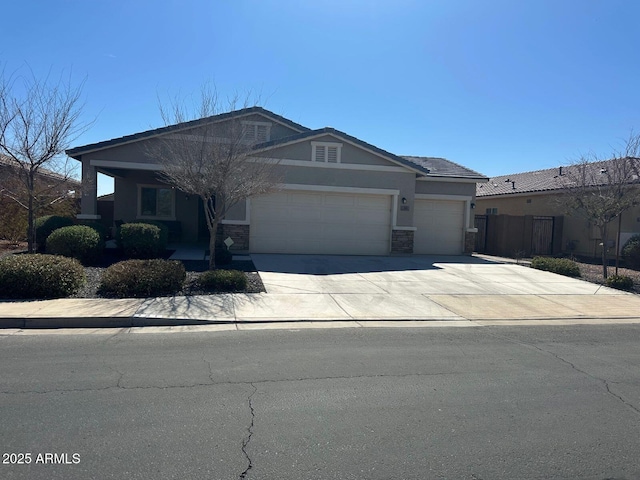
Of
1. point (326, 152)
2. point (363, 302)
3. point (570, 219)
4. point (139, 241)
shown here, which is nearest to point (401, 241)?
point (326, 152)

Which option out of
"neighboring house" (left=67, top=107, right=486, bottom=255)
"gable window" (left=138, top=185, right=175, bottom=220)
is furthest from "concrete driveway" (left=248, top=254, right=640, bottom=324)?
"gable window" (left=138, top=185, right=175, bottom=220)

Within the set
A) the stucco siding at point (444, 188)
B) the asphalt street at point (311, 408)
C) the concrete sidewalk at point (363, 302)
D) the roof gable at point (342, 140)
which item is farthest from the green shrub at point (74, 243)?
the stucco siding at point (444, 188)

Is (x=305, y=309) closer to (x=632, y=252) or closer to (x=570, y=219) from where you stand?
(x=632, y=252)

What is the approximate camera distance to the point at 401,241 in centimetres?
1773

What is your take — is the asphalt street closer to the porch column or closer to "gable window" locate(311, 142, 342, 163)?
the porch column

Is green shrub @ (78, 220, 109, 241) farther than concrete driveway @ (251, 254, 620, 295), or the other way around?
green shrub @ (78, 220, 109, 241)

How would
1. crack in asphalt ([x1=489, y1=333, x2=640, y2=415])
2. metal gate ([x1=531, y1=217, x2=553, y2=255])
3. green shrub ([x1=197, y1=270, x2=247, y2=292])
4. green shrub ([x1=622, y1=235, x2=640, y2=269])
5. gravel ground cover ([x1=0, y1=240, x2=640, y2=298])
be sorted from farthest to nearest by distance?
1. metal gate ([x1=531, y1=217, x2=553, y2=255])
2. green shrub ([x1=622, y1=235, x2=640, y2=269])
3. green shrub ([x1=197, y1=270, x2=247, y2=292])
4. gravel ground cover ([x1=0, y1=240, x2=640, y2=298])
5. crack in asphalt ([x1=489, y1=333, x2=640, y2=415])

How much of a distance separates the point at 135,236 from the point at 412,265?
9.08 metres

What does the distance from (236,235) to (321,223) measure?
3.25 meters

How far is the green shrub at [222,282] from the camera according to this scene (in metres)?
10.4

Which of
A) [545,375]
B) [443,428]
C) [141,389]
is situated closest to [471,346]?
[545,375]

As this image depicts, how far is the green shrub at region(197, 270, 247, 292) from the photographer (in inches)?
411

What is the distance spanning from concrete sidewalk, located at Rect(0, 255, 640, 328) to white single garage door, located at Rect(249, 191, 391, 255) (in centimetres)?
181

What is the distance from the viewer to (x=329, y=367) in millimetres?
5719
